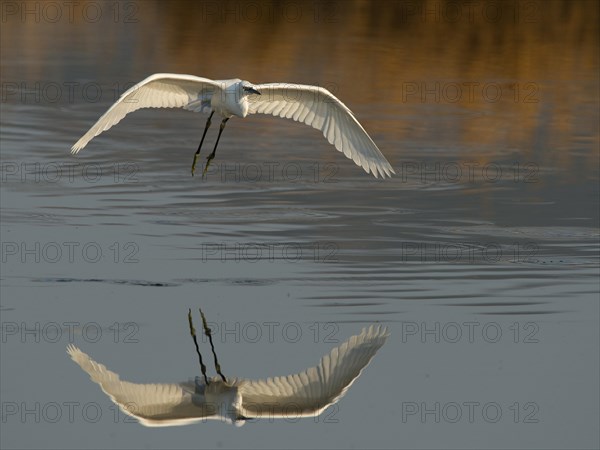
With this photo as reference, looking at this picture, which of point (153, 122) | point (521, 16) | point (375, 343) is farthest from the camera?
point (521, 16)

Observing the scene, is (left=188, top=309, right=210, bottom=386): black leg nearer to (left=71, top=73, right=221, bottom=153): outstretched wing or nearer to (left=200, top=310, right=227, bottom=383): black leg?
(left=200, top=310, right=227, bottom=383): black leg

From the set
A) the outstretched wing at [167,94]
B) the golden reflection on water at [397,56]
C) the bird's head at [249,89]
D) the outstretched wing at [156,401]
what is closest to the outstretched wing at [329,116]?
the bird's head at [249,89]

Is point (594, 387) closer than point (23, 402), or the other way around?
point (23, 402)

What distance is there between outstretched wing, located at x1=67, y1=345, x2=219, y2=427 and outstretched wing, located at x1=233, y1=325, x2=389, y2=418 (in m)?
0.30

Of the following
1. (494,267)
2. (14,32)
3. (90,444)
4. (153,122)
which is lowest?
(90,444)

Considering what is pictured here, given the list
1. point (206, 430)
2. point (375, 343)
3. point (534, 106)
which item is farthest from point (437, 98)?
point (206, 430)

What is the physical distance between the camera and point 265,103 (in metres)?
13.3

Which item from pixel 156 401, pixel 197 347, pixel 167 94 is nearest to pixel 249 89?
pixel 167 94

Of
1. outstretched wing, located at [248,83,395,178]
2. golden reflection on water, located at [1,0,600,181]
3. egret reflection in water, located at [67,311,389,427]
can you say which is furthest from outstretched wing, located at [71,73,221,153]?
golden reflection on water, located at [1,0,600,181]

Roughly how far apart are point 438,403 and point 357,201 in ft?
21.3

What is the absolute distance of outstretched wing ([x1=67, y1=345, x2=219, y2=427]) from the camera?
910 centimetres

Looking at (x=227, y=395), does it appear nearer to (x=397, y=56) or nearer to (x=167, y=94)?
(x=167, y=94)

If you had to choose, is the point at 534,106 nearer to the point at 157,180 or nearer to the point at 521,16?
the point at 157,180

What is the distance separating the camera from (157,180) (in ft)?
54.0
